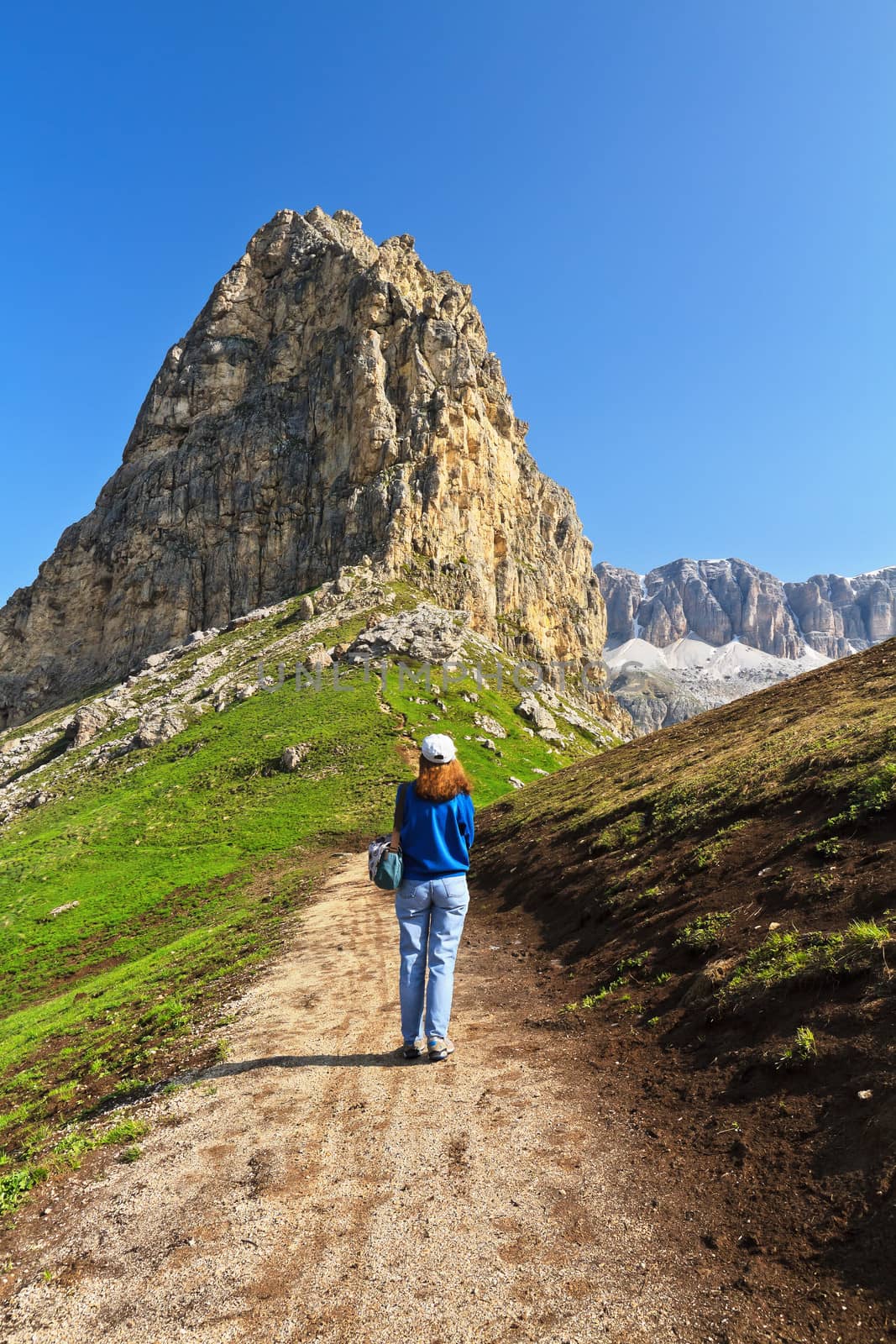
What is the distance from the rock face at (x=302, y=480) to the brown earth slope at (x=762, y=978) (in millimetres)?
65486

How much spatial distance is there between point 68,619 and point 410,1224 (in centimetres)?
12744

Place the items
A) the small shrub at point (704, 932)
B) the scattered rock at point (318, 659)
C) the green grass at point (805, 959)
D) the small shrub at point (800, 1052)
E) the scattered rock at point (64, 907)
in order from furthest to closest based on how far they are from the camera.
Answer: the scattered rock at point (318, 659) → the scattered rock at point (64, 907) → the small shrub at point (704, 932) → the green grass at point (805, 959) → the small shrub at point (800, 1052)

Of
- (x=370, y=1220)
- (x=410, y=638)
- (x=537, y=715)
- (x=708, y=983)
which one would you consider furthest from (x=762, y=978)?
(x=410, y=638)

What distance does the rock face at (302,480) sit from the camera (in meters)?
89.6

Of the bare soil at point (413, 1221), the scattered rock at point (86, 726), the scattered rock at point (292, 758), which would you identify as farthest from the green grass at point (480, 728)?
the bare soil at point (413, 1221)

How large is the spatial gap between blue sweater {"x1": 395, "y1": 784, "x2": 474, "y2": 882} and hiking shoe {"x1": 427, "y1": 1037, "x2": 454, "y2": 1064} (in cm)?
220

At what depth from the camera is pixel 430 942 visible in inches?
328

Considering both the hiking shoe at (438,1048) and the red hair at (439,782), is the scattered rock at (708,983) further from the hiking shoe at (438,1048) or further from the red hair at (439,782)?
the red hair at (439,782)

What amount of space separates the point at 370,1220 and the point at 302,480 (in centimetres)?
10248

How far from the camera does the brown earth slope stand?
4590mm

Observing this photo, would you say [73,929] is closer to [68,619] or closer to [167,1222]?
[167,1222]

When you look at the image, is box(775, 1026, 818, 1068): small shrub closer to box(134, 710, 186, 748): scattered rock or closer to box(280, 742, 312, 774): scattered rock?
box(280, 742, 312, 774): scattered rock

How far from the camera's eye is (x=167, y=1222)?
552cm

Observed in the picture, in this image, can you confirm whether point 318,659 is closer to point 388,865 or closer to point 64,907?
point 64,907
